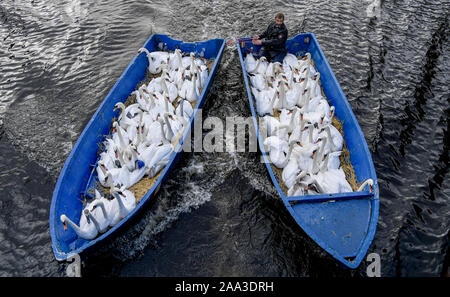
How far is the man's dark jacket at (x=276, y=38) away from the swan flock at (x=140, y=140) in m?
2.57

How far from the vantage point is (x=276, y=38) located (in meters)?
11.1

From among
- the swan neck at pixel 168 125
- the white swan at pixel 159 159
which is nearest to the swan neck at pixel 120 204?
the white swan at pixel 159 159

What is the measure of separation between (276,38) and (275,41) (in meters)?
0.16

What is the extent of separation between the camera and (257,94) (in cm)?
994

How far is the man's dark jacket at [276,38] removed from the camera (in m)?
11.0

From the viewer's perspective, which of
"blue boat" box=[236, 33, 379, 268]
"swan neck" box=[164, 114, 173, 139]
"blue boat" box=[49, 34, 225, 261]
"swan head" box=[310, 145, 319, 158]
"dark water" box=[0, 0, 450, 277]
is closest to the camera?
"blue boat" box=[236, 33, 379, 268]

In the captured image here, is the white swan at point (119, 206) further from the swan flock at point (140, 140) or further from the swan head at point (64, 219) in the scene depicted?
the swan head at point (64, 219)

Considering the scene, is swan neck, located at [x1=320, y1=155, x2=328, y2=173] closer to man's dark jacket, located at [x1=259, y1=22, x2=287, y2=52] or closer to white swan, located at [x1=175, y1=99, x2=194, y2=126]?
white swan, located at [x1=175, y1=99, x2=194, y2=126]

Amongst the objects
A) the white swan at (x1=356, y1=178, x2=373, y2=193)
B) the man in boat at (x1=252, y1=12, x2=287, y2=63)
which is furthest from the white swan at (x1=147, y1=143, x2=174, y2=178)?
the man in boat at (x1=252, y1=12, x2=287, y2=63)

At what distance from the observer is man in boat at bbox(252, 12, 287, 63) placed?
36.0 feet

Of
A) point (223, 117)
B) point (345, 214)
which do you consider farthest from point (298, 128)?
point (223, 117)

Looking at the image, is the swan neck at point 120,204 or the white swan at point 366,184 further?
the white swan at point 366,184

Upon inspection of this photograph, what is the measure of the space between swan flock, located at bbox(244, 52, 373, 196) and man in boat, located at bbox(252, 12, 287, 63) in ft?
1.86
